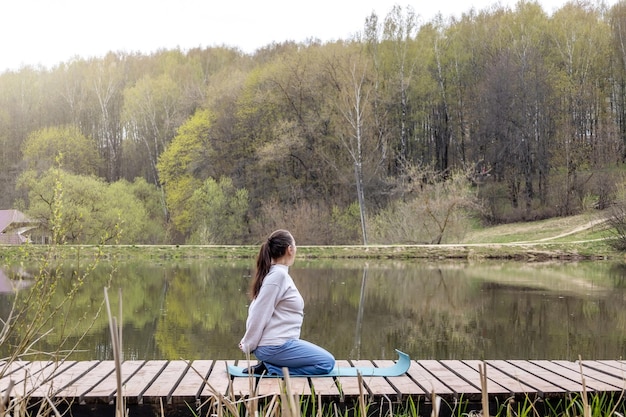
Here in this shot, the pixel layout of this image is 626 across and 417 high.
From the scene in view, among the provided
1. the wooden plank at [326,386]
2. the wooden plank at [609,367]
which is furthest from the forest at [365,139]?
the wooden plank at [326,386]

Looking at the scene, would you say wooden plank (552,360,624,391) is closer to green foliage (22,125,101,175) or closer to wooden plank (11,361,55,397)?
wooden plank (11,361,55,397)

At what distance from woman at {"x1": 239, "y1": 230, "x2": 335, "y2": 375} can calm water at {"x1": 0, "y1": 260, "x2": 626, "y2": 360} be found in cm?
103

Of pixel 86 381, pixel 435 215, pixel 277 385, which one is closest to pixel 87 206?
pixel 435 215

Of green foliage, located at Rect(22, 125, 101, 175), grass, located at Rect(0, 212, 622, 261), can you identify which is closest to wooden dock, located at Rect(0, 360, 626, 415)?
grass, located at Rect(0, 212, 622, 261)

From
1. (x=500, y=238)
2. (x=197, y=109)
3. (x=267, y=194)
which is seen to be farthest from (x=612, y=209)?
(x=197, y=109)

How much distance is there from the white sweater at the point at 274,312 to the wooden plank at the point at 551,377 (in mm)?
1853

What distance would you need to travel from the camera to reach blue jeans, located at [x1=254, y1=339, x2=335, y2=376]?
5090 millimetres

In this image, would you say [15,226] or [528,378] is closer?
[528,378]

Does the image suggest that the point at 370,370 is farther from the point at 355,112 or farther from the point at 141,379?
the point at 355,112

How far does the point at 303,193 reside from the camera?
3431 cm

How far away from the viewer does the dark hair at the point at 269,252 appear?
5.09 metres

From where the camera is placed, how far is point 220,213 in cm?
3419

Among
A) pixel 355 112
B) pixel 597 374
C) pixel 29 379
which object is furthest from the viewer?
pixel 355 112

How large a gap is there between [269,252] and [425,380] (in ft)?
4.73
